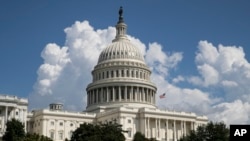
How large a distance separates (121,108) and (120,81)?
2142 cm

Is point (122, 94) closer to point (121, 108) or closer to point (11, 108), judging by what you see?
point (121, 108)

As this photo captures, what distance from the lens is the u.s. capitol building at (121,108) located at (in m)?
128

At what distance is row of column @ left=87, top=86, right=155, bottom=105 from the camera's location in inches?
5778

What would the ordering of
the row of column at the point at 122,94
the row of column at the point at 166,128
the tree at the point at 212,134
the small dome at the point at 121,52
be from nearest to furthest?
1. the tree at the point at 212,134
2. the row of column at the point at 166,128
3. the row of column at the point at 122,94
4. the small dome at the point at 121,52

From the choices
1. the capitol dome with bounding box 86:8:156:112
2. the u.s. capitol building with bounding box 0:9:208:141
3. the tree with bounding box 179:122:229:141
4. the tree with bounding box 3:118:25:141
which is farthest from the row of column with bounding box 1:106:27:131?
the tree with bounding box 179:122:229:141

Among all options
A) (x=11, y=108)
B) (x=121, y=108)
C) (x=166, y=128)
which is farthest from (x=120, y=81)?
(x=11, y=108)

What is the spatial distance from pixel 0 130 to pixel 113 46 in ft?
206

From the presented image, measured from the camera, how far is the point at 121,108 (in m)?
128

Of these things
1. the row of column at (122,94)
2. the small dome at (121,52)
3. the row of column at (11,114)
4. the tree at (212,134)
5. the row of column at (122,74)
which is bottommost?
the tree at (212,134)

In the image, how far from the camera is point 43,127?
128125 millimetres

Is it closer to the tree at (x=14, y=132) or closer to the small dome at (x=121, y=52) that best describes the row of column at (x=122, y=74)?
the small dome at (x=121, y=52)

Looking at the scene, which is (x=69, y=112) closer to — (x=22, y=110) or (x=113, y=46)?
(x=22, y=110)

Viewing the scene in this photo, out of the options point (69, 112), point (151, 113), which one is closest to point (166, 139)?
point (151, 113)

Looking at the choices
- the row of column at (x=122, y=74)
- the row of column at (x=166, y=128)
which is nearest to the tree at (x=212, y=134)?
the row of column at (x=166, y=128)
